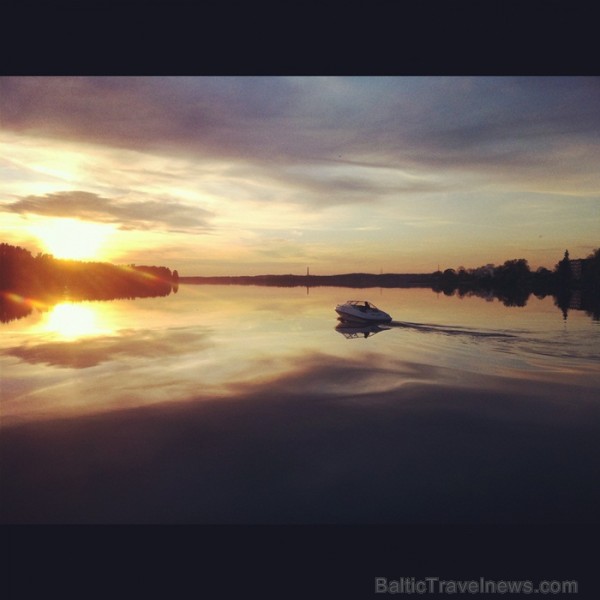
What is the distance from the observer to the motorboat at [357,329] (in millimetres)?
42594

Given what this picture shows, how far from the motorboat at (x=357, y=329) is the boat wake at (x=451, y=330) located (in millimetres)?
2939

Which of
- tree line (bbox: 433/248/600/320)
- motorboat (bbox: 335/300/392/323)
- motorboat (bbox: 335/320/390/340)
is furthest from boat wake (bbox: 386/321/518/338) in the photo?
tree line (bbox: 433/248/600/320)

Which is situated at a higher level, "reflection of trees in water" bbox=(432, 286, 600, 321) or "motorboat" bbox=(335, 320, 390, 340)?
"reflection of trees in water" bbox=(432, 286, 600, 321)

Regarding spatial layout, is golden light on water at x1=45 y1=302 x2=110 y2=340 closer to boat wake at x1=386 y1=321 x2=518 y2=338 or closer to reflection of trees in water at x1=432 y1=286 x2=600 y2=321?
boat wake at x1=386 y1=321 x2=518 y2=338

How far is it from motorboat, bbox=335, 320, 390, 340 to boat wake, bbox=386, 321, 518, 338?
2939 mm

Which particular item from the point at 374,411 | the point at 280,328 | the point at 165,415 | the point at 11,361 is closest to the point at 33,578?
the point at 165,415

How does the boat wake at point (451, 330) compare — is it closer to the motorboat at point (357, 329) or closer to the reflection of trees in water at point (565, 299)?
the motorboat at point (357, 329)

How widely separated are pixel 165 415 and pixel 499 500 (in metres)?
13.5

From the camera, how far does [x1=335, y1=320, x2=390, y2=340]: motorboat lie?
42594 mm

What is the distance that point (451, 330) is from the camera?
148 feet

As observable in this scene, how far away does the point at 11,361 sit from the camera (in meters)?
28.8

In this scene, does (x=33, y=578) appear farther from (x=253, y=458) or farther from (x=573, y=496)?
(x=573, y=496)

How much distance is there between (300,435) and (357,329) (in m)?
32.5

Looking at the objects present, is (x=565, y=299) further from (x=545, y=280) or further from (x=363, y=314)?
(x=363, y=314)
